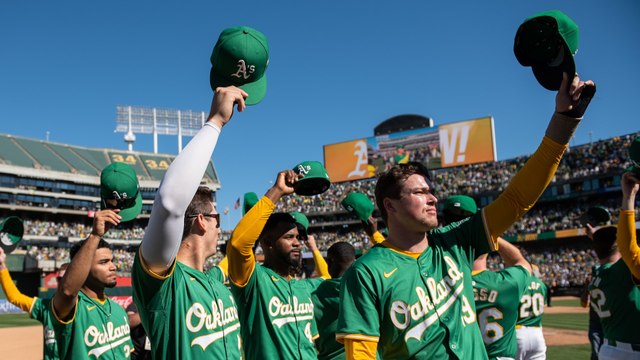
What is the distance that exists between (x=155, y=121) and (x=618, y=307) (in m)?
81.5

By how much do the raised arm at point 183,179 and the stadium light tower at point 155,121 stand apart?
3145 inches

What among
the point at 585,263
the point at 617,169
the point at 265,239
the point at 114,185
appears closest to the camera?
the point at 114,185

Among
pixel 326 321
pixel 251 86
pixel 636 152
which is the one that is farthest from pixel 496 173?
pixel 251 86

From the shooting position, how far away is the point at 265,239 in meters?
5.28

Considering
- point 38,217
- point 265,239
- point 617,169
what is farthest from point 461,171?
point 265,239

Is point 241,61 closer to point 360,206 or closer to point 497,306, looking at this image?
point 360,206

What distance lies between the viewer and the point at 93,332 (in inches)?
194

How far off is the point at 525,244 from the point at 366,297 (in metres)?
51.3

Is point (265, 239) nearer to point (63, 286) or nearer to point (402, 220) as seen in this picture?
point (63, 286)

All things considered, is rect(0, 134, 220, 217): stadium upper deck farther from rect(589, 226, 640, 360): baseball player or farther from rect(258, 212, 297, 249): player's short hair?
rect(589, 226, 640, 360): baseball player

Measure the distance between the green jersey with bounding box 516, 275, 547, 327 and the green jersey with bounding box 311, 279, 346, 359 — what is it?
2.40 meters

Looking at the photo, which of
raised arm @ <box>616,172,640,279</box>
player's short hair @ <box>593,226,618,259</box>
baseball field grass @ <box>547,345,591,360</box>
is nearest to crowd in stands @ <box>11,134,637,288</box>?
baseball field grass @ <box>547,345,591,360</box>

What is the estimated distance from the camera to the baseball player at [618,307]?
19.0ft

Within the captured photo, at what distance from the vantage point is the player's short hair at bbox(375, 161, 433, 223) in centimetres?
343
